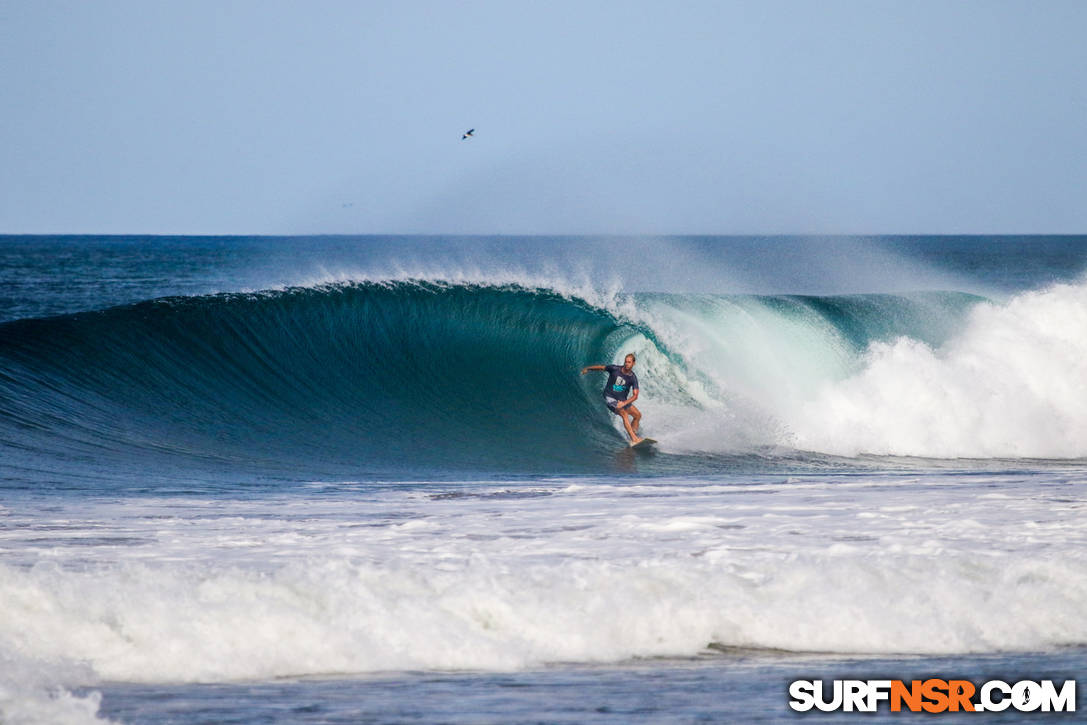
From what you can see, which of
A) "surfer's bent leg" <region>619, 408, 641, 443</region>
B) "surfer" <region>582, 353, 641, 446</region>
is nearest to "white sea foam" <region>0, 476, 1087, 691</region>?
"surfer's bent leg" <region>619, 408, 641, 443</region>

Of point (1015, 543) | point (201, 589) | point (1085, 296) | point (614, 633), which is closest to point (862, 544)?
point (1015, 543)

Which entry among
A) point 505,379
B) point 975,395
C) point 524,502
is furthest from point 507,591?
point 975,395

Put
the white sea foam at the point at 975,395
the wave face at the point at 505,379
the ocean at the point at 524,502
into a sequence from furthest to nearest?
1. the white sea foam at the point at 975,395
2. the wave face at the point at 505,379
3. the ocean at the point at 524,502

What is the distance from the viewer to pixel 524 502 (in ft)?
27.7

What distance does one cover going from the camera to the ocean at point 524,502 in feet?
16.6

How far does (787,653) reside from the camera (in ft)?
17.4

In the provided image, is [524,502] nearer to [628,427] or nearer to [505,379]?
[628,427]

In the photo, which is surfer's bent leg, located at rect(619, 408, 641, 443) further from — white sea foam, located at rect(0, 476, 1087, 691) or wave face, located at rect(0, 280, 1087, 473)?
white sea foam, located at rect(0, 476, 1087, 691)

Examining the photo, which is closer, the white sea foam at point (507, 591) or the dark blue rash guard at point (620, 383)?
the white sea foam at point (507, 591)

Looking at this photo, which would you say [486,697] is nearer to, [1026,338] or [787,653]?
[787,653]

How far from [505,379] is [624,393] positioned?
222 cm

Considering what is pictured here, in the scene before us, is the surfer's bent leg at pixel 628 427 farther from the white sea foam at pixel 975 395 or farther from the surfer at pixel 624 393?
the white sea foam at pixel 975 395

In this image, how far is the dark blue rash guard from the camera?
1216cm

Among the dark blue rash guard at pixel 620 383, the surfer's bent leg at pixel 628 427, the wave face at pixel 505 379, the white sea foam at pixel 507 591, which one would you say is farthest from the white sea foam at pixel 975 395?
the white sea foam at pixel 507 591
